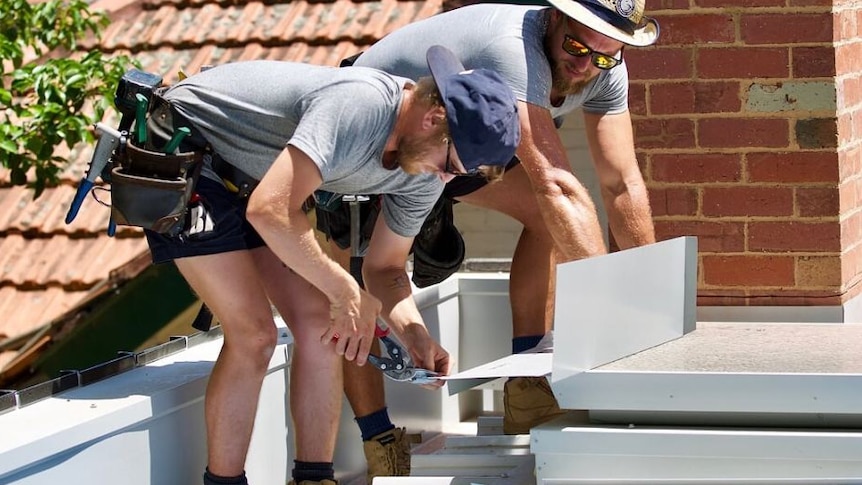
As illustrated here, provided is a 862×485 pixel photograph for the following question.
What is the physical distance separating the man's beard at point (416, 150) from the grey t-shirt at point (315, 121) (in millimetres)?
51

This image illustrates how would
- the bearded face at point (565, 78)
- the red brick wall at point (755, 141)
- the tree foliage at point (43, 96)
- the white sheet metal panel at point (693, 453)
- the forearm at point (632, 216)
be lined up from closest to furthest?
the white sheet metal panel at point (693, 453)
the bearded face at point (565, 78)
the forearm at point (632, 216)
the red brick wall at point (755, 141)
the tree foliage at point (43, 96)

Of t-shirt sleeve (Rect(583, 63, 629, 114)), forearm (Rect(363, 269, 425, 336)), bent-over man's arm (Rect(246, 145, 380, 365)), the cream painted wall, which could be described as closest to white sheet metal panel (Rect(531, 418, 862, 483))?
bent-over man's arm (Rect(246, 145, 380, 365))

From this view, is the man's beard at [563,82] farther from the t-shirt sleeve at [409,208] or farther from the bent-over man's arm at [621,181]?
the t-shirt sleeve at [409,208]

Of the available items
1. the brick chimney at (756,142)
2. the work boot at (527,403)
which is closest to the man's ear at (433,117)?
the work boot at (527,403)

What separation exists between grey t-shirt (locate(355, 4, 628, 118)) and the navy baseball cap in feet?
1.43

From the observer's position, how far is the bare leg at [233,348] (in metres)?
3.46

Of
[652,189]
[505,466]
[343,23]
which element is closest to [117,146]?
[505,466]

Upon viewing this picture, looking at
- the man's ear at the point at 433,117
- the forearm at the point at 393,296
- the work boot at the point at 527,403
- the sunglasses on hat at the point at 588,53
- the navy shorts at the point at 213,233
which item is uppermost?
the sunglasses on hat at the point at 588,53

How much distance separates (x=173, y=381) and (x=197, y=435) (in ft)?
0.50

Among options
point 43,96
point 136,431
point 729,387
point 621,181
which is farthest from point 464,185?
point 43,96

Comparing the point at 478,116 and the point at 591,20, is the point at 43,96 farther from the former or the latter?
the point at 478,116

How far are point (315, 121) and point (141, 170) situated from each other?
53 centimetres

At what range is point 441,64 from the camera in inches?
129

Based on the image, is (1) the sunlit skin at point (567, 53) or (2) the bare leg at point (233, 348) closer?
(2) the bare leg at point (233, 348)
